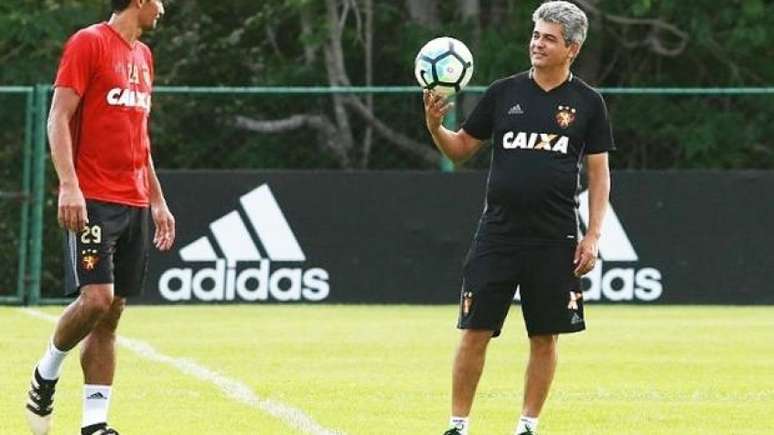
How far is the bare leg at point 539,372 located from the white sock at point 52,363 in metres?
2.08

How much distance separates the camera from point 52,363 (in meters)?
9.16

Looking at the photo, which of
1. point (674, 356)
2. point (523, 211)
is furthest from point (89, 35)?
point (674, 356)

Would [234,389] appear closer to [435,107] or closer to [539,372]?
[539,372]

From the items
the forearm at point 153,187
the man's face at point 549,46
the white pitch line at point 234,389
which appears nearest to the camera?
the man's face at point 549,46

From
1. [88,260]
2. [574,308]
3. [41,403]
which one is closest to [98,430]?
[41,403]

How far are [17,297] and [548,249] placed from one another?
1164 cm

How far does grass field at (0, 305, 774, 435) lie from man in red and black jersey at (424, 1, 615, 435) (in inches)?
38.5

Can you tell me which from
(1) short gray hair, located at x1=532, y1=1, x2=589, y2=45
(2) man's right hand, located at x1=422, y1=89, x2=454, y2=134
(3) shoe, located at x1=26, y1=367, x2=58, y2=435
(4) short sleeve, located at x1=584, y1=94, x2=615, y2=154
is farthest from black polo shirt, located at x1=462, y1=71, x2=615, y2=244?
(3) shoe, located at x1=26, y1=367, x2=58, y2=435

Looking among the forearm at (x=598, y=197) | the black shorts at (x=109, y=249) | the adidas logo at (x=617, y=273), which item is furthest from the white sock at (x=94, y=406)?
the adidas logo at (x=617, y=273)

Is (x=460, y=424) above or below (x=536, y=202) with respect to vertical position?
below

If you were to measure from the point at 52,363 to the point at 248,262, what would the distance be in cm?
1033

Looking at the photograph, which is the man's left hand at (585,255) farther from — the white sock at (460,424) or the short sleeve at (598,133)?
the white sock at (460,424)

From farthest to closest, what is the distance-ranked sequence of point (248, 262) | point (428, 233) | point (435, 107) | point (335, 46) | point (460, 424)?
point (335, 46)
point (428, 233)
point (248, 262)
point (460, 424)
point (435, 107)

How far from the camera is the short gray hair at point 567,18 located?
29.7 ft
